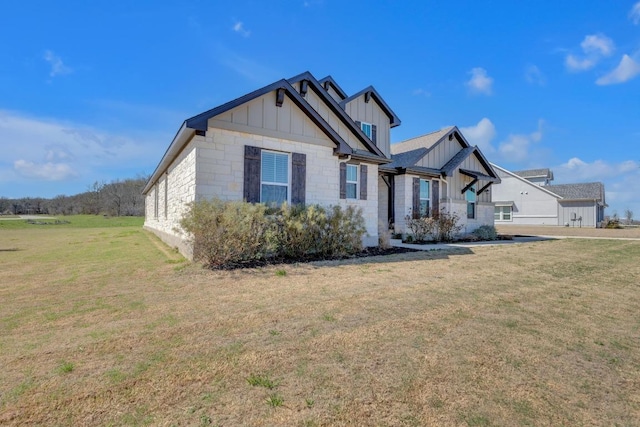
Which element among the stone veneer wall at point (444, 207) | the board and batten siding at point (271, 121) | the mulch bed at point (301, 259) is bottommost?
the mulch bed at point (301, 259)

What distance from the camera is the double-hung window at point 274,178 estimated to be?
29.8ft

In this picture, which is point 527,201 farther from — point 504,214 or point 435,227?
point 435,227

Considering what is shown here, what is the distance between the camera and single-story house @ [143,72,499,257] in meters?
8.34

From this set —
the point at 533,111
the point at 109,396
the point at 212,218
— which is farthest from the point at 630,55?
the point at 109,396

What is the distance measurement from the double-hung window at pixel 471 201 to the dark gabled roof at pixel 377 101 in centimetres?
576

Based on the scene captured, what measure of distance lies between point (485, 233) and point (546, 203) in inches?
858

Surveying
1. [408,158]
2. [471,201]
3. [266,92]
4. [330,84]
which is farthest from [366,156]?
[471,201]

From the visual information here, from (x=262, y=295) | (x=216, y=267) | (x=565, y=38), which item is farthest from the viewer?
(x=565, y=38)

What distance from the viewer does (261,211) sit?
7.57 metres

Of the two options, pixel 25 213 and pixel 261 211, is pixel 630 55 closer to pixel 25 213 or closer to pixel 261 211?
pixel 261 211

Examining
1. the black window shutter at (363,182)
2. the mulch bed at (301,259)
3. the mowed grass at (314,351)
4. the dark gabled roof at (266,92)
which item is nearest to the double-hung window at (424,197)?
the black window shutter at (363,182)

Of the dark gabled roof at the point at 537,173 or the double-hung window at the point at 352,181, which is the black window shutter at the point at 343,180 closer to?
the double-hung window at the point at 352,181

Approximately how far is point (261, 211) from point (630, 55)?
17.9 metres

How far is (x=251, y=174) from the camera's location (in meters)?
8.75
